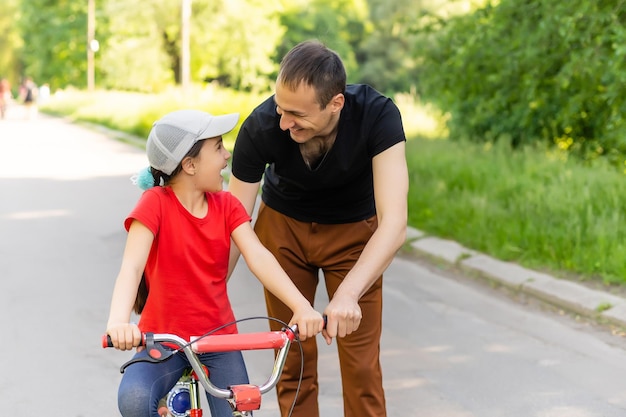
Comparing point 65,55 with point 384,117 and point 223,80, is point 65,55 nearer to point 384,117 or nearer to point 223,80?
point 223,80

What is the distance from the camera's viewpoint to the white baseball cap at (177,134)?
9.73 ft

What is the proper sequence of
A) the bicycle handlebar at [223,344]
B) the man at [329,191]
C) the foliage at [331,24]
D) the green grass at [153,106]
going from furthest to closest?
→ the foliage at [331,24]
the green grass at [153,106]
the man at [329,191]
the bicycle handlebar at [223,344]

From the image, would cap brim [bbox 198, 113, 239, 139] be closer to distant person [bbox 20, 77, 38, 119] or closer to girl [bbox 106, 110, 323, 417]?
girl [bbox 106, 110, 323, 417]

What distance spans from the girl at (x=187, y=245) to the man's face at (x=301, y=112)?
0.56 ft

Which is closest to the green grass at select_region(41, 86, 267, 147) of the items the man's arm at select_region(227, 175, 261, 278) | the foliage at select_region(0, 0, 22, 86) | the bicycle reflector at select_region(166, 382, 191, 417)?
the man's arm at select_region(227, 175, 261, 278)

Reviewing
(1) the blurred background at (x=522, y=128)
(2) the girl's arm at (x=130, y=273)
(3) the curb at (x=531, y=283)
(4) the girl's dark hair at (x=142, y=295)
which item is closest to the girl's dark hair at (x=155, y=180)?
(4) the girl's dark hair at (x=142, y=295)

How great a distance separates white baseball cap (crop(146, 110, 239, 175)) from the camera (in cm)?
296

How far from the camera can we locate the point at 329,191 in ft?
11.8

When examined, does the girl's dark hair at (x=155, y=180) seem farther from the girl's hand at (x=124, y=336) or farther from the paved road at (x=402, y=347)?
the paved road at (x=402, y=347)

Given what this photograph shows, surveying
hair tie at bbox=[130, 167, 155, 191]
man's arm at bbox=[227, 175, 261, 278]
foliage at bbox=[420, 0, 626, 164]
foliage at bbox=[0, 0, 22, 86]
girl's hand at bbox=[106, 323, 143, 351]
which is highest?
hair tie at bbox=[130, 167, 155, 191]

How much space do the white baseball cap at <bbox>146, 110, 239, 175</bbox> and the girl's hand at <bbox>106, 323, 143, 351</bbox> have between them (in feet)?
2.09

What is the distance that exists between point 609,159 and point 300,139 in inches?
319

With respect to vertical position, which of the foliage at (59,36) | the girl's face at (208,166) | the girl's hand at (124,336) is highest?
the girl's face at (208,166)

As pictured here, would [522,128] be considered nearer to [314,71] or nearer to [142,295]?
[314,71]
